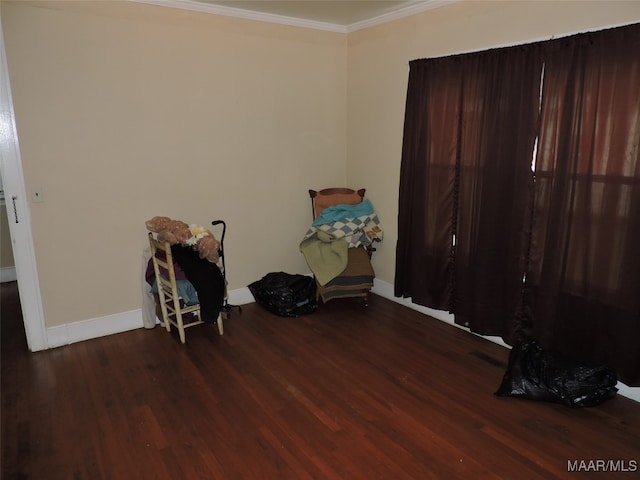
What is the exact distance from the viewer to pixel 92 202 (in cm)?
335

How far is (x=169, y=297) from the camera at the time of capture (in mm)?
3518

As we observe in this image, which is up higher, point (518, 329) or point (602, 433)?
point (518, 329)

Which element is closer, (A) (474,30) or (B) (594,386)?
(B) (594,386)

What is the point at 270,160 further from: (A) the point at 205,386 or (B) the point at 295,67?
(A) the point at 205,386

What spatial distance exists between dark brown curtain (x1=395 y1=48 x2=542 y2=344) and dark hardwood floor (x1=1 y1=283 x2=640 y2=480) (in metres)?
0.43

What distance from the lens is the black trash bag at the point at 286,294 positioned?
3906 mm

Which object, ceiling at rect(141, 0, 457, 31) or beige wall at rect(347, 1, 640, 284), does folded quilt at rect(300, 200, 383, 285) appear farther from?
ceiling at rect(141, 0, 457, 31)

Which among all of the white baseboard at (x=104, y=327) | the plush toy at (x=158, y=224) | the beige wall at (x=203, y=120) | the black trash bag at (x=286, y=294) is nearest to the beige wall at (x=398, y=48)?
the beige wall at (x=203, y=120)

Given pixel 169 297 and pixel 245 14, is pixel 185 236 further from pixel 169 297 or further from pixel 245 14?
pixel 245 14

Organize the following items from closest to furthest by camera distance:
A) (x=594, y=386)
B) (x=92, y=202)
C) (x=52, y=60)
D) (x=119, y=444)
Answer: (x=119, y=444), (x=594, y=386), (x=52, y=60), (x=92, y=202)

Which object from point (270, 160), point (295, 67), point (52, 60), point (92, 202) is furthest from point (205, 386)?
point (295, 67)

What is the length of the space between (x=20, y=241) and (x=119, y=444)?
5.56 feet

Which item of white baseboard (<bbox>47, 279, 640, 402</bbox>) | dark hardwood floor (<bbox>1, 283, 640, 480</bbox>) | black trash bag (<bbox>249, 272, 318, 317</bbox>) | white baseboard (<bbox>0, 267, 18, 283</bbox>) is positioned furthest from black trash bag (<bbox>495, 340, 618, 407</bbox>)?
white baseboard (<bbox>0, 267, 18, 283</bbox>)

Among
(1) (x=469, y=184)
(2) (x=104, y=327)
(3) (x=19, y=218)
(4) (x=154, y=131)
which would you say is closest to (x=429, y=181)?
(1) (x=469, y=184)
